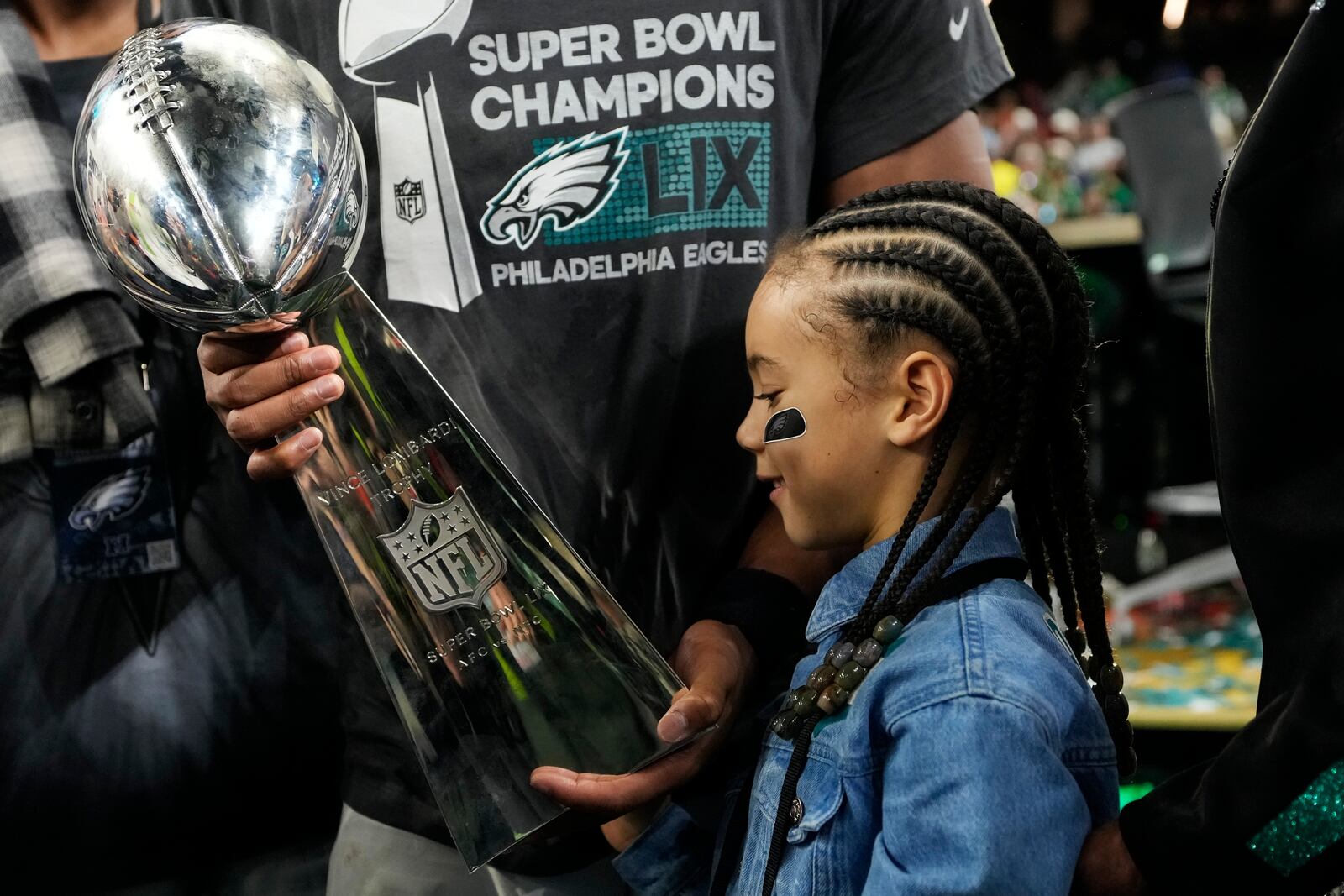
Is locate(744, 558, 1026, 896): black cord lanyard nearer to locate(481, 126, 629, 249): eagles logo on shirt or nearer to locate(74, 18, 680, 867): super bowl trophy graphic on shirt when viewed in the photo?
locate(74, 18, 680, 867): super bowl trophy graphic on shirt

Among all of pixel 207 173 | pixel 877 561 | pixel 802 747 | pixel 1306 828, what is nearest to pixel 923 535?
pixel 877 561

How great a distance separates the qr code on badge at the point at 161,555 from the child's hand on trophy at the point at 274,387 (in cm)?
37

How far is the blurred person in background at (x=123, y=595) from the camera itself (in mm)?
1083

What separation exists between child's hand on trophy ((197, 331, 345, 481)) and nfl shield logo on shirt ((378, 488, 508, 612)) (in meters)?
0.09

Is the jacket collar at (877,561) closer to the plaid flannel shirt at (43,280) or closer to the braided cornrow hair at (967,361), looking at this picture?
the braided cornrow hair at (967,361)

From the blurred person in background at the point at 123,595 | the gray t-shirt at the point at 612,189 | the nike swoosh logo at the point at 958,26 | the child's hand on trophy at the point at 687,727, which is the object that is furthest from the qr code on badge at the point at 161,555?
the nike swoosh logo at the point at 958,26

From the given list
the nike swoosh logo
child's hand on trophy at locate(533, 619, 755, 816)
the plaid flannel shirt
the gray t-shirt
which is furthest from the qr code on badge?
the nike swoosh logo

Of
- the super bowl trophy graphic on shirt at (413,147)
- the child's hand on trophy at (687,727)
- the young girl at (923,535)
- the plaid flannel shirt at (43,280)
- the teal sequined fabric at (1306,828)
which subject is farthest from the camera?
the plaid flannel shirt at (43,280)

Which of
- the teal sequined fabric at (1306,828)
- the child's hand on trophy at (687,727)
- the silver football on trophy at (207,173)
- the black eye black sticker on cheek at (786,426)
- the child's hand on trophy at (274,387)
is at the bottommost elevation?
the child's hand on trophy at (687,727)

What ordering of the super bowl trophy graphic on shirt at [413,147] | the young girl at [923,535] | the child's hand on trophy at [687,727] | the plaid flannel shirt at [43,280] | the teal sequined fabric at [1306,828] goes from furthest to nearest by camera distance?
the plaid flannel shirt at [43,280] → the super bowl trophy graphic on shirt at [413,147] → the child's hand on trophy at [687,727] → the young girl at [923,535] → the teal sequined fabric at [1306,828]

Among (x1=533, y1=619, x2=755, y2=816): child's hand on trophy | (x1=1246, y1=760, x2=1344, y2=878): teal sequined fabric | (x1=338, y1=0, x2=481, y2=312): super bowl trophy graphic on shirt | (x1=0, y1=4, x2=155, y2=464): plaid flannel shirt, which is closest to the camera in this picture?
(x1=1246, y1=760, x2=1344, y2=878): teal sequined fabric

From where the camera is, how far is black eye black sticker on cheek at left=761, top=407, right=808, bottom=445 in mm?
864

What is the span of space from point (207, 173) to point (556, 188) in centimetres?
31

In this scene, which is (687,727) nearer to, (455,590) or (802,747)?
(802,747)
